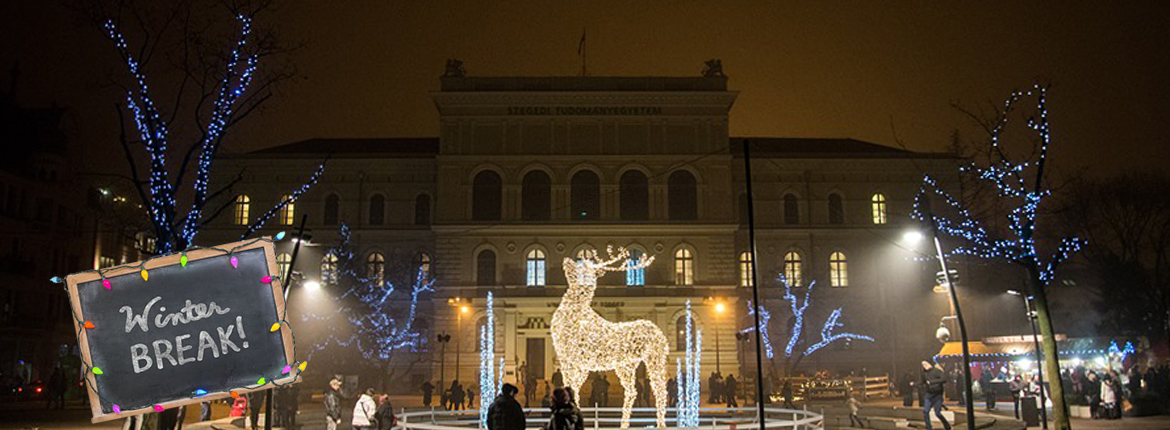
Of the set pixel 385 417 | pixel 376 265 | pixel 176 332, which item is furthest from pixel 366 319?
pixel 176 332

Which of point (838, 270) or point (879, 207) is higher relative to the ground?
point (879, 207)

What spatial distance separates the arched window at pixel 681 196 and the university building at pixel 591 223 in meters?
0.08

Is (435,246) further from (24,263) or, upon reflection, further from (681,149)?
(24,263)

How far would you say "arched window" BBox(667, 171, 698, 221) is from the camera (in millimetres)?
47438

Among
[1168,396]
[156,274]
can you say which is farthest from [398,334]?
[156,274]

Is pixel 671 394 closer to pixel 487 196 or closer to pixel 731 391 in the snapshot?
pixel 731 391

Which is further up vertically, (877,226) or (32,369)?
(877,226)

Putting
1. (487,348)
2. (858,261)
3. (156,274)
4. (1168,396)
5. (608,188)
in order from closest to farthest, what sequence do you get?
(156,274) → (1168,396) → (487,348) → (608,188) → (858,261)

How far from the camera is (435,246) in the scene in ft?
159

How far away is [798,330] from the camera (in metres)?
45.5

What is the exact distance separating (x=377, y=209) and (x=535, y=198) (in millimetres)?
10057

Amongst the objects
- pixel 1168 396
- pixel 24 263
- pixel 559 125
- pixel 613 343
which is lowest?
pixel 1168 396

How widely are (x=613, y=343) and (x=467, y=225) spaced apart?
2668 cm

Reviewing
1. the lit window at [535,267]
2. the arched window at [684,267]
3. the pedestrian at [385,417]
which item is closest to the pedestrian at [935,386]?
the pedestrian at [385,417]
